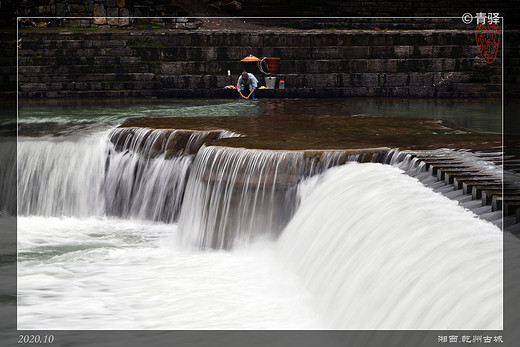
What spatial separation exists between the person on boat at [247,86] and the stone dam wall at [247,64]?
772 mm

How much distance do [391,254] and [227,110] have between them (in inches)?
391

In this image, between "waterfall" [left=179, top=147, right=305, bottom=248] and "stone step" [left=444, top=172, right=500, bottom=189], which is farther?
"waterfall" [left=179, top=147, right=305, bottom=248]

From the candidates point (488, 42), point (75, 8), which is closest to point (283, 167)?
point (488, 42)

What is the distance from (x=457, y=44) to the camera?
20.5m

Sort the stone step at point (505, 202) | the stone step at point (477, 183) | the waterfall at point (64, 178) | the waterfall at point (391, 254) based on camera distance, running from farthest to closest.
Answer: the waterfall at point (64, 178), the stone step at point (477, 183), the stone step at point (505, 202), the waterfall at point (391, 254)

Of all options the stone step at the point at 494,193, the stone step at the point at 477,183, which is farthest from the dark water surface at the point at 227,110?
the stone step at the point at 494,193

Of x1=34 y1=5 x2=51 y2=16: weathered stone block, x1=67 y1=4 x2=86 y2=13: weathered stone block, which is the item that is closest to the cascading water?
x1=67 y1=4 x2=86 y2=13: weathered stone block

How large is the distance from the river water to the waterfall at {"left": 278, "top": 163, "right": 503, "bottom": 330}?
0.05ft

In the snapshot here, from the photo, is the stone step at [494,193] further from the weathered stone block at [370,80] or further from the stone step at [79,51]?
the stone step at [79,51]

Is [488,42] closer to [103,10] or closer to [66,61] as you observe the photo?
[66,61]

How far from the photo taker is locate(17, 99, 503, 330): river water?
5555mm

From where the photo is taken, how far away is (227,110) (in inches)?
621

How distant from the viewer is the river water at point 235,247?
5.55m

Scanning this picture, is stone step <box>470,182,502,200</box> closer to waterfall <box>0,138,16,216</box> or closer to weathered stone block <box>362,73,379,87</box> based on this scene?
waterfall <box>0,138,16,216</box>
